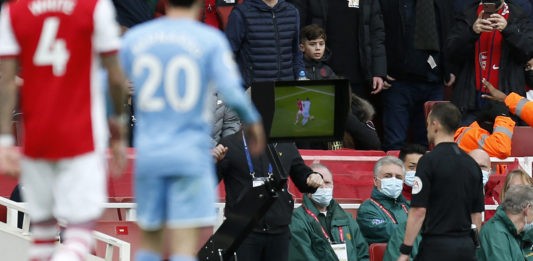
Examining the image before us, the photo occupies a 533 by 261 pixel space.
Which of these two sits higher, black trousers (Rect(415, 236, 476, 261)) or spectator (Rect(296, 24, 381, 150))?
spectator (Rect(296, 24, 381, 150))

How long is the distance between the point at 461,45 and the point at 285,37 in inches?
71.5

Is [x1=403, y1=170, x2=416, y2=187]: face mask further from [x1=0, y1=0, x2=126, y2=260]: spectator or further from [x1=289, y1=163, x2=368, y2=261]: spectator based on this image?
[x1=0, y1=0, x2=126, y2=260]: spectator

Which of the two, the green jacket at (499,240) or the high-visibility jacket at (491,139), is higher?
the high-visibility jacket at (491,139)

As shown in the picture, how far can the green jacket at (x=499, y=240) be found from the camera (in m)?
12.8

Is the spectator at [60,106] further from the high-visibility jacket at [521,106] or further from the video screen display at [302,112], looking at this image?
the high-visibility jacket at [521,106]

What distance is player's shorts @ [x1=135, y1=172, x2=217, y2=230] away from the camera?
774 cm

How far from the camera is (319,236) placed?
41.9 ft

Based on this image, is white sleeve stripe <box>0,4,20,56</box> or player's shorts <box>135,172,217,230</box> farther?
white sleeve stripe <box>0,4,20,56</box>

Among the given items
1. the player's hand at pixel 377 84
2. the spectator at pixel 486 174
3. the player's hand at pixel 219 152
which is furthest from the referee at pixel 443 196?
the player's hand at pixel 377 84

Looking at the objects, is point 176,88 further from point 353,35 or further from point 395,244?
point 353,35

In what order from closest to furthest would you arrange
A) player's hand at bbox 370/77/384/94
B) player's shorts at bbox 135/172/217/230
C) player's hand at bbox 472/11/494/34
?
player's shorts at bbox 135/172/217/230 → player's hand at bbox 472/11/494/34 → player's hand at bbox 370/77/384/94

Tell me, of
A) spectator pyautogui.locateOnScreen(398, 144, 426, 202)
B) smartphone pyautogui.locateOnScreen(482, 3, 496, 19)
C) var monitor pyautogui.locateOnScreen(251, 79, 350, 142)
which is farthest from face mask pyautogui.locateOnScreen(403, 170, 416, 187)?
var monitor pyautogui.locateOnScreen(251, 79, 350, 142)

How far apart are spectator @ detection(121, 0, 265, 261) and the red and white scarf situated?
8020mm

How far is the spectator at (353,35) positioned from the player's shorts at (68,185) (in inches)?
334
